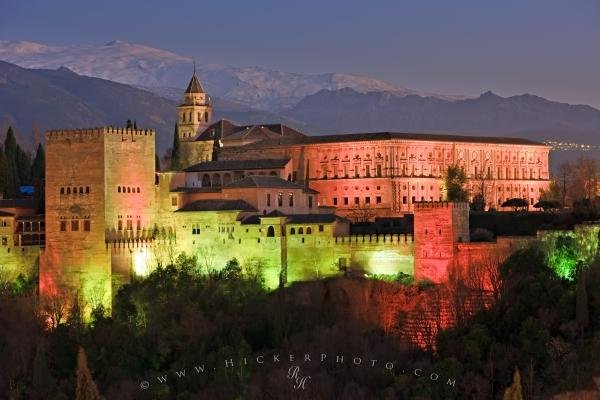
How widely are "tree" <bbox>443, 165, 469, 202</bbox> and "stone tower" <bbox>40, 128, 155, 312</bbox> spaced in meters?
19.3

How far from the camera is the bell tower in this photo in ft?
294

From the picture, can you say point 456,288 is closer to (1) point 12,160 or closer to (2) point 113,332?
(2) point 113,332

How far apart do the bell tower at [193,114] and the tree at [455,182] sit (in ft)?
57.1

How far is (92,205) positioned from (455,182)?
23746 mm

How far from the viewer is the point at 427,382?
4459 centimetres

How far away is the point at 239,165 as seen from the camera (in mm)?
69750

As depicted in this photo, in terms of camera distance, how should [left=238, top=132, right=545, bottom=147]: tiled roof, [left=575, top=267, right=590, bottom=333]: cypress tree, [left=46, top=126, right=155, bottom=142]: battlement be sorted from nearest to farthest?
1. [left=575, top=267, right=590, bottom=333]: cypress tree
2. [left=46, top=126, right=155, bottom=142]: battlement
3. [left=238, top=132, right=545, bottom=147]: tiled roof

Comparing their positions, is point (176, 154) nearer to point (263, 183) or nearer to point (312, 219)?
point (263, 183)

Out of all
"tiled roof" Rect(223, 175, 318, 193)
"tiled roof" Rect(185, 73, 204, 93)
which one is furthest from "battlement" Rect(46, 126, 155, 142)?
"tiled roof" Rect(185, 73, 204, 93)

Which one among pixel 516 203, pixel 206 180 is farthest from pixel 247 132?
pixel 516 203

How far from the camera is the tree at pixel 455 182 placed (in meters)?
74.1

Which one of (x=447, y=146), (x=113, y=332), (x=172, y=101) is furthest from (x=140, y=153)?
(x=172, y=101)

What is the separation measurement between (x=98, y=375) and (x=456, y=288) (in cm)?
1213
